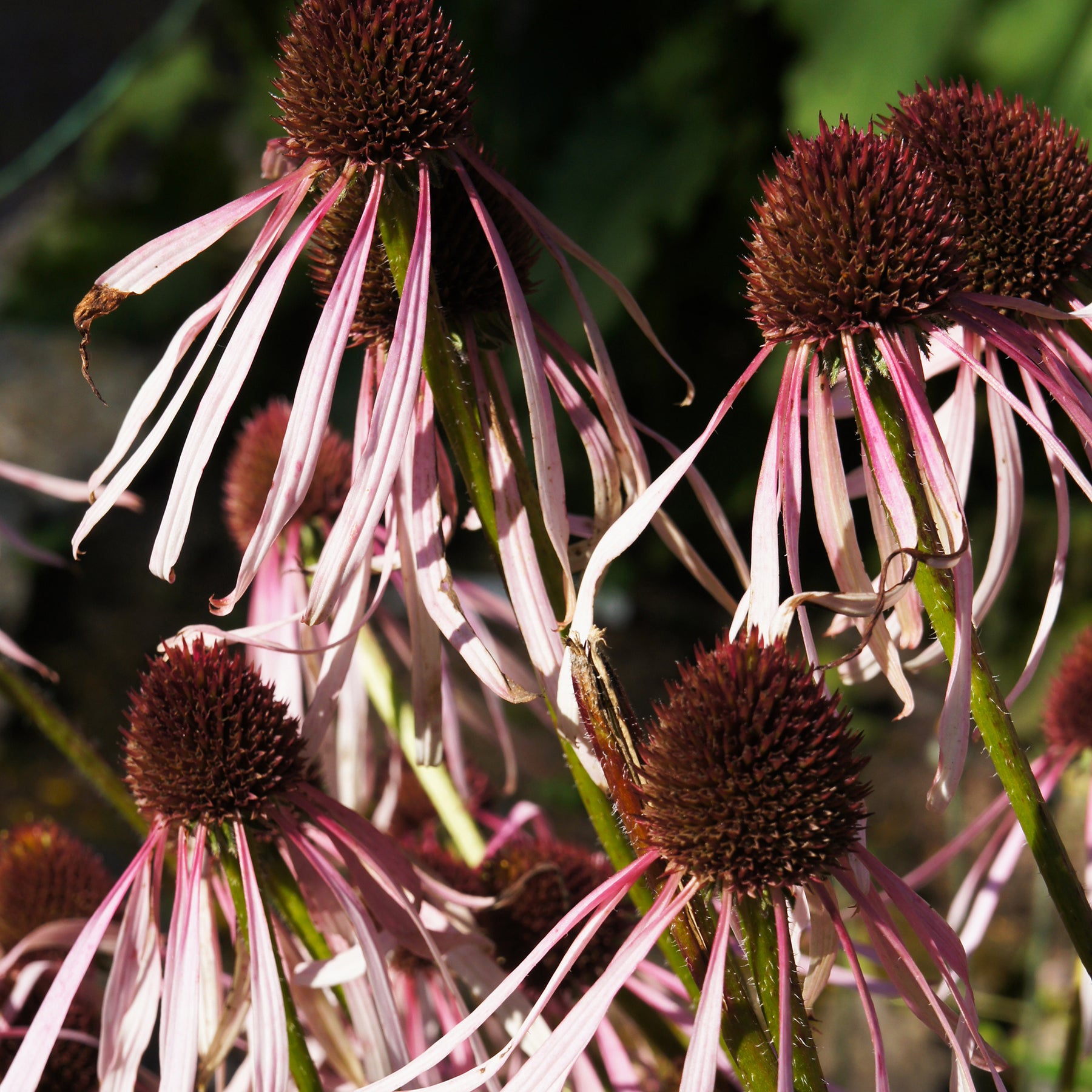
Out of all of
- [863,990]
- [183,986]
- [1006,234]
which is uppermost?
[1006,234]

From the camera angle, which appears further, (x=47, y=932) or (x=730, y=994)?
(x=47, y=932)

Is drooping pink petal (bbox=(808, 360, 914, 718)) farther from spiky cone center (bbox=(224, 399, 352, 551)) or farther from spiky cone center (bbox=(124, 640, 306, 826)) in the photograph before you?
spiky cone center (bbox=(224, 399, 352, 551))

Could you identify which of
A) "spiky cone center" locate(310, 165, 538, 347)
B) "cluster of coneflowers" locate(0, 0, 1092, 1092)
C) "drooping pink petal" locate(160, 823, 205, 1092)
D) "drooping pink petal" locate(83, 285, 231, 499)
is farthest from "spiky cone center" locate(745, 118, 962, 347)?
"drooping pink petal" locate(160, 823, 205, 1092)

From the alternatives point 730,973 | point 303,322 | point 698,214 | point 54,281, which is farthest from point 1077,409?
point 54,281

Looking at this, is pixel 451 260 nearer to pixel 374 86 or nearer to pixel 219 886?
pixel 374 86

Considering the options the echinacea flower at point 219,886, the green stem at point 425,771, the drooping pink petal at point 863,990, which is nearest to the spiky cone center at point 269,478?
the green stem at point 425,771

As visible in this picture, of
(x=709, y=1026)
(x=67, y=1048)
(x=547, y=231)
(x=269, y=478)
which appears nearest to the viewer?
(x=709, y=1026)

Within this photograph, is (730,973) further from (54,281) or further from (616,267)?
(54,281)

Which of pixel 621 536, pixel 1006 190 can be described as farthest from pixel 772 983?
pixel 1006 190
